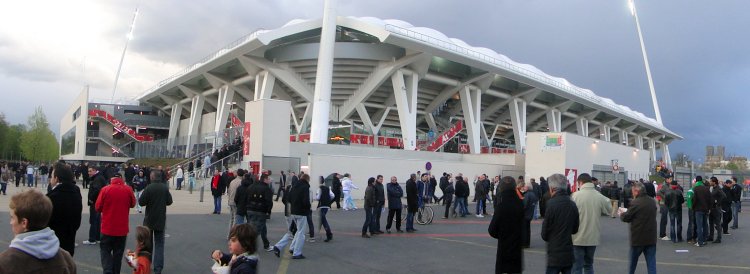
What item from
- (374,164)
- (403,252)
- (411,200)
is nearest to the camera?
(403,252)

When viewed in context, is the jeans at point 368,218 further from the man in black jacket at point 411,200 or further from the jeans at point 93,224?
the jeans at point 93,224

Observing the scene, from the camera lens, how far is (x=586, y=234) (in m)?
6.66

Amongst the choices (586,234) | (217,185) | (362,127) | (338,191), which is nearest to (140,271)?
(586,234)

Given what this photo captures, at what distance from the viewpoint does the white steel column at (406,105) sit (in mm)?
43438

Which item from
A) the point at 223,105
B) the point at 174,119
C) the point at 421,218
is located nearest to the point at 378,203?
the point at 421,218

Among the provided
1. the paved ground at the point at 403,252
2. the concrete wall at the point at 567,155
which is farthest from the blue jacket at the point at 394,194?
the concrete wall at the point at 567,155

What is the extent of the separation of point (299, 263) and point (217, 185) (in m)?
8.39

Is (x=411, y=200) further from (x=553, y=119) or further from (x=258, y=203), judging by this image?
(x=553, y=119)

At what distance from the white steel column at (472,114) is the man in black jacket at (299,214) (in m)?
39.7

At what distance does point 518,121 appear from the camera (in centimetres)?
5625

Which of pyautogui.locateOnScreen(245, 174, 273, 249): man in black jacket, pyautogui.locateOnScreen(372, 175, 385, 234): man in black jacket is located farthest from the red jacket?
pyautogui.locateOnScreen(372, 175, 385, 234): man in black jacket

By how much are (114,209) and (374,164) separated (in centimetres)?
2191

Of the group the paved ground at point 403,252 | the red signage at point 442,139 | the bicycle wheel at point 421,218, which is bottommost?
the paved ground at point 403,252

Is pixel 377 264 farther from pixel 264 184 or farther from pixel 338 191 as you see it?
pixel 338 191
